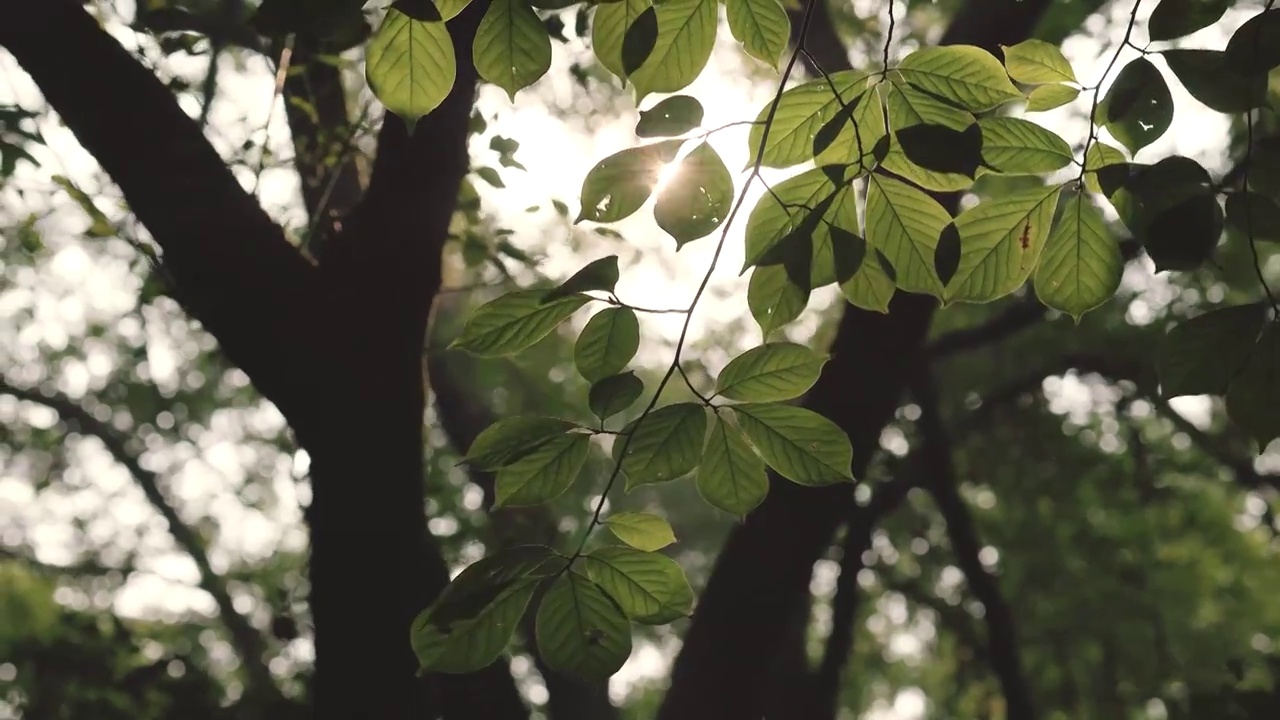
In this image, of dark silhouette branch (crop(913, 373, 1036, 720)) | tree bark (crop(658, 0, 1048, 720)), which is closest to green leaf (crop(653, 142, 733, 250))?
tree bark (crop(658, 0, 1048, 720))

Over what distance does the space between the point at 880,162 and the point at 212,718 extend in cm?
391

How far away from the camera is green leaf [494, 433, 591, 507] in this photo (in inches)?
35.3

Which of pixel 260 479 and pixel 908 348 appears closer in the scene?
pixel 908 348

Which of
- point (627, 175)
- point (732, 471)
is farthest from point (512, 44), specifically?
point (732, 471)

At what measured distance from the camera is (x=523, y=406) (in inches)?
211

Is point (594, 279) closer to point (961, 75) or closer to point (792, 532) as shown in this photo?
point (961, 75)

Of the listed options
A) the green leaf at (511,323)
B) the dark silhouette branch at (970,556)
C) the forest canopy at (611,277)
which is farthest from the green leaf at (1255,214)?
the dark silhouette branch at (970,556)

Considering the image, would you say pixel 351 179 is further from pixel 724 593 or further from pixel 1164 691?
pixel 1164 691

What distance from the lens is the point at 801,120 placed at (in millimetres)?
911

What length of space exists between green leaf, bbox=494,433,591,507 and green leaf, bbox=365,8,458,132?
36cm

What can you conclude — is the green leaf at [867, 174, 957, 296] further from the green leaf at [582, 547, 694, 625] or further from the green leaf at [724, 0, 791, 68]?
the green leaf at [582, 547, 694, 625]

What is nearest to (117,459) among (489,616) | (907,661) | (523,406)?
(523,406)

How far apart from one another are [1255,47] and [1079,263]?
25cm

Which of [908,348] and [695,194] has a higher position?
[695,194]
